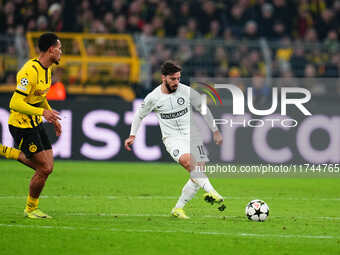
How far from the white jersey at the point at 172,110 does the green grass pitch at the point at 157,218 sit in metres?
1.13

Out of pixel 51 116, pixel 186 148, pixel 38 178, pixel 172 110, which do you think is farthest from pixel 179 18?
pixel 51 116

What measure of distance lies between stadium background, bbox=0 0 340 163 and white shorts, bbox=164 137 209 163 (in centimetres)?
784

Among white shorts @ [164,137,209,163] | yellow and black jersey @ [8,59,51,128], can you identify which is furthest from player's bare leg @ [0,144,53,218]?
white shorts @ [164,137,209,163]

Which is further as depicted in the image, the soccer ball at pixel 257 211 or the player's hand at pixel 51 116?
the soccer ball at pixel 257 211

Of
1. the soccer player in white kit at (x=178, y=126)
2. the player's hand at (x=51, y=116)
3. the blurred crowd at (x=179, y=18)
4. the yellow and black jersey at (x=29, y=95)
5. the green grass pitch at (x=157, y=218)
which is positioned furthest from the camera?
the blurred crowd at (x=179, y=18)

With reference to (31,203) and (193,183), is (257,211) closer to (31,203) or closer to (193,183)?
(193,183)

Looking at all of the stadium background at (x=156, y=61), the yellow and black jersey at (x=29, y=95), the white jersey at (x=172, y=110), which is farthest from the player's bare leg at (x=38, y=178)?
the stadium background at (x=156, y=61)

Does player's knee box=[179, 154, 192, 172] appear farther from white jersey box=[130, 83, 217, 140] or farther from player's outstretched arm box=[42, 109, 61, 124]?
player's outstretched arm box=[42, 109, 61, 124]

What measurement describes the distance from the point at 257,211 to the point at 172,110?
68.5 inches

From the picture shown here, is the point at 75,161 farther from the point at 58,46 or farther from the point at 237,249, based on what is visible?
the point at 237,249

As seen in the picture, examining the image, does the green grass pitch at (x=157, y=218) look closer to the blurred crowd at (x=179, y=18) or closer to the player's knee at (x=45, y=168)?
the player's knee at (x=45, y=168)

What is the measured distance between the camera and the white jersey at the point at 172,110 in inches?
415

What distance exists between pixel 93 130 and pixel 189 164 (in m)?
8.75

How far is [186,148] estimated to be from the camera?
10352 millimetres
